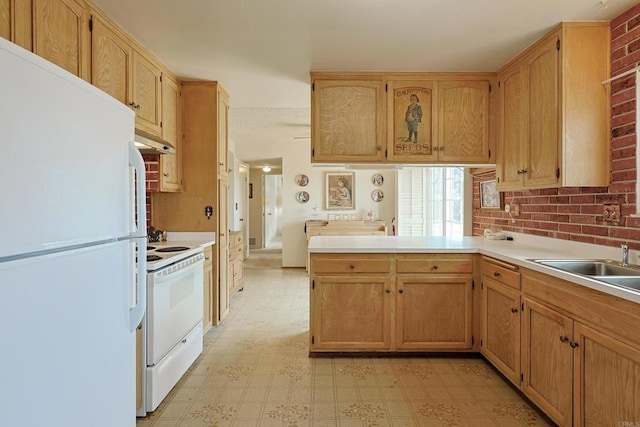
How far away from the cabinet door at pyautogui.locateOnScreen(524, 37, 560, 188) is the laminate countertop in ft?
1.51

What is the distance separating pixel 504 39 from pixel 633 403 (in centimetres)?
220

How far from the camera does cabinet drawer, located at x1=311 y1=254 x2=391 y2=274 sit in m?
2.73

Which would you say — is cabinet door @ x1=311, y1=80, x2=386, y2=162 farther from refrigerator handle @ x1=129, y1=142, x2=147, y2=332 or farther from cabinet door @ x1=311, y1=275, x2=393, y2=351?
refrigerator handle @ x1=129, y1=142, x2=147, y2=332

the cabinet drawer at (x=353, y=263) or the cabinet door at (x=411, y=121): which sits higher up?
the cabinet door at (x=411, y=121)

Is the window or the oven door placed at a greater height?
the window

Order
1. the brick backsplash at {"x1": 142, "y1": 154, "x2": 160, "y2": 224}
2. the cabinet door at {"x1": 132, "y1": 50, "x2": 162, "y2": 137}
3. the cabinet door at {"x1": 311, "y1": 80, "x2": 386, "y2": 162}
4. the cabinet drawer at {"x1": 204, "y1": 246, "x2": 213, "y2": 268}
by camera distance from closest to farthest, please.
→ 1. the cabinet door at {"x1": 132, "y1": 50, "x2": 162, "y2": 137}
2. the brick backsplash at {"x1": 142, "y1": 154, "x2": 160, "y2": 224}
3. the cabinet door at {"x1": 311, "y1": 80, "x2": 386, "y2": 162}
4. the cabinet drawer at {"x1": 204, "y1": 246, "x2": 213, "y2": 268}

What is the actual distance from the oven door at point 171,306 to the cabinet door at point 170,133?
77 centimetres

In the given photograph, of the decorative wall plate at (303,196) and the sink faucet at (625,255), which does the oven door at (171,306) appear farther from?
the decorative wall plate at (303,196)

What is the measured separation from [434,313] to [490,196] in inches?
53.5

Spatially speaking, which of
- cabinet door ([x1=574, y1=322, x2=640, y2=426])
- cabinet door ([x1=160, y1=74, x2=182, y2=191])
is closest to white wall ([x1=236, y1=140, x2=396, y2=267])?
cabinet door ([x1=160, y1=74, x2=182, y2=191])

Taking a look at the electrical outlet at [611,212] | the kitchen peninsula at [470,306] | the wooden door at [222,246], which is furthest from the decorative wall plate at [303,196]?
the electrical outlet at [611,212]

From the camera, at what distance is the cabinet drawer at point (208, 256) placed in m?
3.16

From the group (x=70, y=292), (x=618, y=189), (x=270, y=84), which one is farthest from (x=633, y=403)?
(x=270, y=84)

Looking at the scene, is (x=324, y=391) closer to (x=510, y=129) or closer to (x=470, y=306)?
(x=470, y=306)
